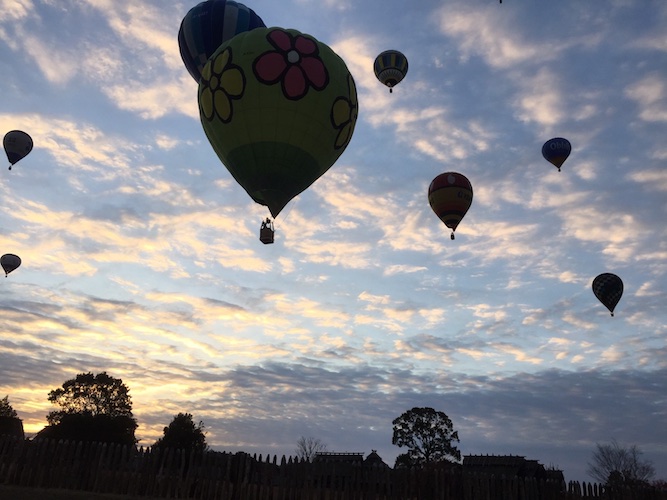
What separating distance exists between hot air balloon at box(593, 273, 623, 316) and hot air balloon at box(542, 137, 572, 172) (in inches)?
306

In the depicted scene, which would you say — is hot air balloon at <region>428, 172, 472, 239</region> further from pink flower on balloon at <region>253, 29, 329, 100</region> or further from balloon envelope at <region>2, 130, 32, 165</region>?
balloon envelope at <region>2, 130, 32, 165</region>

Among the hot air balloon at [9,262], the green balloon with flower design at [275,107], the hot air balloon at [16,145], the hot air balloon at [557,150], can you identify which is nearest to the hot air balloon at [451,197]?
the hot air balloon at [557,150]

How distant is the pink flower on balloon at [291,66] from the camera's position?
16.0 metres

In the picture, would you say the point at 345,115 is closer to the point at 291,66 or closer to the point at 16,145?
the point at 291,66

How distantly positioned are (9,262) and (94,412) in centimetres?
1392

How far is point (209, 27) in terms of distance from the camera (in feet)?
70.1

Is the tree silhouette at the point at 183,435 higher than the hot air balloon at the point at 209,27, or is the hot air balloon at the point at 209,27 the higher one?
the hot air balloon at the point at 209,27

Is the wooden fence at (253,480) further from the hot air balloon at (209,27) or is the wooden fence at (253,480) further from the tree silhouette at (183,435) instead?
the tree silhouette at (183,435)

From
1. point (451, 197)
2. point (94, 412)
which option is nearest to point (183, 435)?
point (94, 412)

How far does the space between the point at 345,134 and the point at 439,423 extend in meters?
34.1

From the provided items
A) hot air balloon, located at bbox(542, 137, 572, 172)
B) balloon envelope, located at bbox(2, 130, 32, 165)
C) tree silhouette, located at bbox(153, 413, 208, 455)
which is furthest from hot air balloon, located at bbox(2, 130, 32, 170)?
hot air balloon, located at bbox(542, 137, 572, 172)

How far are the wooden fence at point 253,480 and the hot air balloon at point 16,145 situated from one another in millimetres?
27478

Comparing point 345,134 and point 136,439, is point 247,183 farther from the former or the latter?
point 136,439

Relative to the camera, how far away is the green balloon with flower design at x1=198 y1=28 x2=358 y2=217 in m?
16.1
